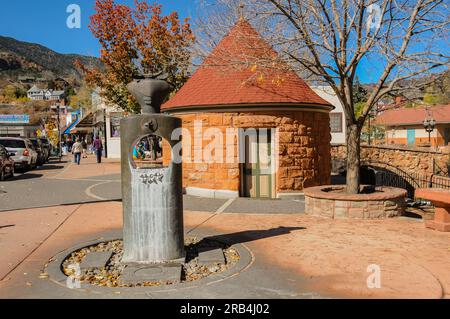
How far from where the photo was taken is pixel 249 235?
7.84 meters

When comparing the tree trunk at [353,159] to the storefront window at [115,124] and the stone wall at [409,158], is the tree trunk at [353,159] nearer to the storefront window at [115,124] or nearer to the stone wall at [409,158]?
the stone wall at [409,158]

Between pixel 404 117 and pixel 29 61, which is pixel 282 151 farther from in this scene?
pixel 29 61

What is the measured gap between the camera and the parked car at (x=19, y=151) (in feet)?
69.0

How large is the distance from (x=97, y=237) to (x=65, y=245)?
2.23 ft

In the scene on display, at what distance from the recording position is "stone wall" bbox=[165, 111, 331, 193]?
39.5 feet

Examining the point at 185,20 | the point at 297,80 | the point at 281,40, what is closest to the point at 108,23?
the point at 185,20

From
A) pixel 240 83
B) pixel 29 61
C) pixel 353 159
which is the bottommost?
pixel 353 159

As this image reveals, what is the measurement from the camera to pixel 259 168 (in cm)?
1241

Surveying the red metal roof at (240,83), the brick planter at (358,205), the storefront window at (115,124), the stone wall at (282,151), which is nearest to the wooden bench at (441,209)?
the brick planter at (358,205)

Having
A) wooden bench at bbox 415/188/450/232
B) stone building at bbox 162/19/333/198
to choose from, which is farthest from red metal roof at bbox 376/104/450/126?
wooden bench at bbox 415/188/450/232

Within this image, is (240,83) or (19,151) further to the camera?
(19,151)

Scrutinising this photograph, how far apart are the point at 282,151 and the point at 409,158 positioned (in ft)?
33.7

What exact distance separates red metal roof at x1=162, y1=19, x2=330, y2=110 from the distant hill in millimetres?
154315

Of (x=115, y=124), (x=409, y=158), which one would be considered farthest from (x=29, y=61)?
(x=409, y=158)
